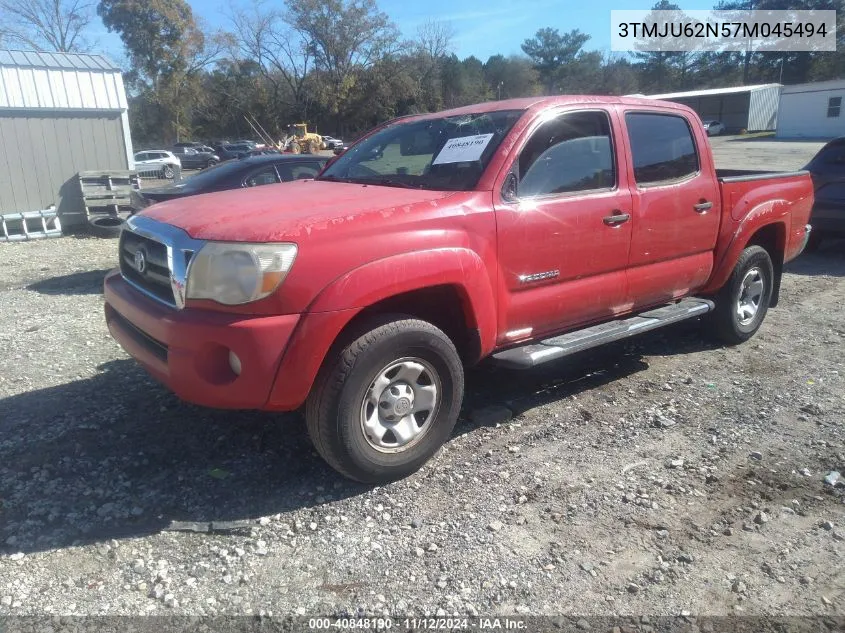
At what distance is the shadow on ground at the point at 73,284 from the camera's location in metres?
7.73

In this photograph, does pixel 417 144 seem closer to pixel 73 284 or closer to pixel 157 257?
pixel 157 257

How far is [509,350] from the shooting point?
389 cm

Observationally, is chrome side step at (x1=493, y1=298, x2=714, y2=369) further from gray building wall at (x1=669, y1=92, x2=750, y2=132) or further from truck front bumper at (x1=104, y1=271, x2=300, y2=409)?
gray building wall at (x1=669, y1=92, x2=750, y2=132)

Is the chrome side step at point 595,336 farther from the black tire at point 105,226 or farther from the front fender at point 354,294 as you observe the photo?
the black tire at point 105,226

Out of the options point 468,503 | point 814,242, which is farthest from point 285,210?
point 814,242

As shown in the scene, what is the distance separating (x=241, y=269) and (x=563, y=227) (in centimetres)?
190

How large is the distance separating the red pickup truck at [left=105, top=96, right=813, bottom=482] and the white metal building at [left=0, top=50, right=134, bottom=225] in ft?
32.2

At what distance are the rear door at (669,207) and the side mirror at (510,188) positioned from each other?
100 cm

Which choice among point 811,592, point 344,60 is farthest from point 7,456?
point 344,60

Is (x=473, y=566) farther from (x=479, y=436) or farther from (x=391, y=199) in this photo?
(x=391, y=199)

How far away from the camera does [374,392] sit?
10.9 feet

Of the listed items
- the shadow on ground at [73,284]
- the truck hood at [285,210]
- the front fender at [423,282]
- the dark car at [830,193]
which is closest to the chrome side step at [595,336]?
the front fender at [423,282]

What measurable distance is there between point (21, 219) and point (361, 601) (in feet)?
38.6

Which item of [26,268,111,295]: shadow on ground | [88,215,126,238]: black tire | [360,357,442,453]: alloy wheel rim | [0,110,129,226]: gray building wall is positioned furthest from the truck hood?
[0,110,129,226]: gray building wall
